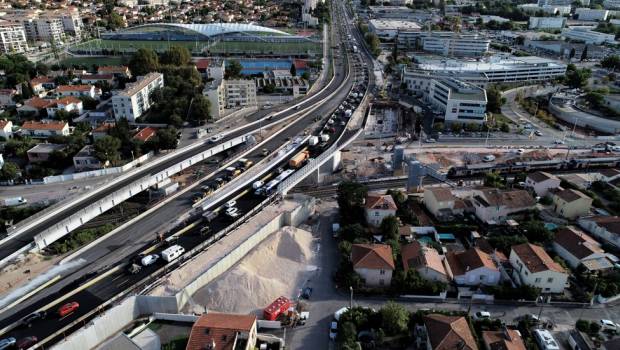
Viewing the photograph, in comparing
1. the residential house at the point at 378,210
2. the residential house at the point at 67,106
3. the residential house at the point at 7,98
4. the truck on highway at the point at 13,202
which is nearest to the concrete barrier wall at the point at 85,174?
the truck on highway at the point at 13,202

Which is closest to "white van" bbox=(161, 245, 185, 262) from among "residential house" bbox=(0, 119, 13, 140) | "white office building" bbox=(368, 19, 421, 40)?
"residential house" bbox=(0, 119, 13, 140)

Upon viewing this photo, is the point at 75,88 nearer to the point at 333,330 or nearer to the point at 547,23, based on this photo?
the point at 333,330

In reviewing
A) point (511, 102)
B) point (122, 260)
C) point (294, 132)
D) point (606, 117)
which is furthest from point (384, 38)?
point (122, 260)

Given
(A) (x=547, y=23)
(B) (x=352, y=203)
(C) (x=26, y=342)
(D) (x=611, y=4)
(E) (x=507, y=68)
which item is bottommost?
(C) (x=26, y=342)

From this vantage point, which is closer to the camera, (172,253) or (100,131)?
(172,253)

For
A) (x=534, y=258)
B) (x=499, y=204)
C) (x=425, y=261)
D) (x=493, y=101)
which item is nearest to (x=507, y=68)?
(x=493, y=101)

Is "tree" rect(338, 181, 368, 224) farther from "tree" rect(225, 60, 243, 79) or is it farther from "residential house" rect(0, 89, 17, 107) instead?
"residential house" rect(0, 89, 17, 107)
